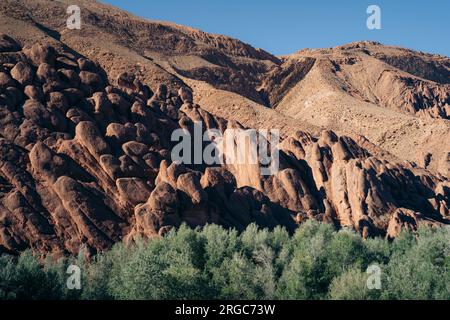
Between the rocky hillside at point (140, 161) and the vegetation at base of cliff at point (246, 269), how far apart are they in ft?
10.8

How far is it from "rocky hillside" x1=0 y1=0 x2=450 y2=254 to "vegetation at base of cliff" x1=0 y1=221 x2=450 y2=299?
3.29 meters

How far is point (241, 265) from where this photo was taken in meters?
38.7

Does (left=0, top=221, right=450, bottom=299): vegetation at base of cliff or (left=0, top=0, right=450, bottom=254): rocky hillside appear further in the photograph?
(left=0, top=0, right=450, bottom=254): rocky hillside

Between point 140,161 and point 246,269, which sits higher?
point 140,161

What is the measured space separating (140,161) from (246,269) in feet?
53.8

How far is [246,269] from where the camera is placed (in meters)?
38.7

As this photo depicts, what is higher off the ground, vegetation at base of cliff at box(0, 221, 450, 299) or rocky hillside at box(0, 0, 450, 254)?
rocky hillside at box(0, 0, 450, 254)

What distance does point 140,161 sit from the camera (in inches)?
2061

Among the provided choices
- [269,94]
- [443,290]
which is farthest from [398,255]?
[269,94]

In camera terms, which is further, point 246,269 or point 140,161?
point 140,161

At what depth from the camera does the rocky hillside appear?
46.9 meters

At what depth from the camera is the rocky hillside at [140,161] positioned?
46.9 metres

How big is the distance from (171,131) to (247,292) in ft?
80.8
